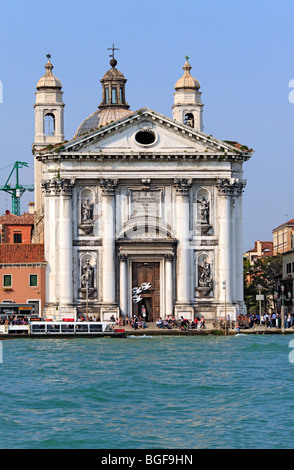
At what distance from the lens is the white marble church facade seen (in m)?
65.4

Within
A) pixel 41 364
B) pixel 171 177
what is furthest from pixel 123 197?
pixel 41 364

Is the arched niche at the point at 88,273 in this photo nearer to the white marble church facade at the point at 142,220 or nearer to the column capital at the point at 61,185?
the white marble church facade at the point at 142,220

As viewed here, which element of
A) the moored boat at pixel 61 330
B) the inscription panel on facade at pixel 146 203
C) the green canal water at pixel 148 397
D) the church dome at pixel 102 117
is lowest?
the green canal water at pixel 148 397

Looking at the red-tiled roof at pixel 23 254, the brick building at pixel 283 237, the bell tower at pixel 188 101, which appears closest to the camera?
the red-tiled roof at pixel 23 254

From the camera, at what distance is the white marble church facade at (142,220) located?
6538 cm

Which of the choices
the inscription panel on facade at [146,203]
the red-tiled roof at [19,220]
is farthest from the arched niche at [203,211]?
the red-tiled roof at [19,220]

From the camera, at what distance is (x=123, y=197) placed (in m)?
65.8

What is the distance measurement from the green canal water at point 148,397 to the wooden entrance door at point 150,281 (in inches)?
520

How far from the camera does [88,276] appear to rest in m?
65.8

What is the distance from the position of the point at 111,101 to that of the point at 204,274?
63.0ft

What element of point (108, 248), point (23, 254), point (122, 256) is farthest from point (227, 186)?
point (23, 254)

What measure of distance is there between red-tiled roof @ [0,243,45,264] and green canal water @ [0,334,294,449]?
1405 cm

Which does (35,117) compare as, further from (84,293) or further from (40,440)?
(40,440)

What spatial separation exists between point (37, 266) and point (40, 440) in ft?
128
